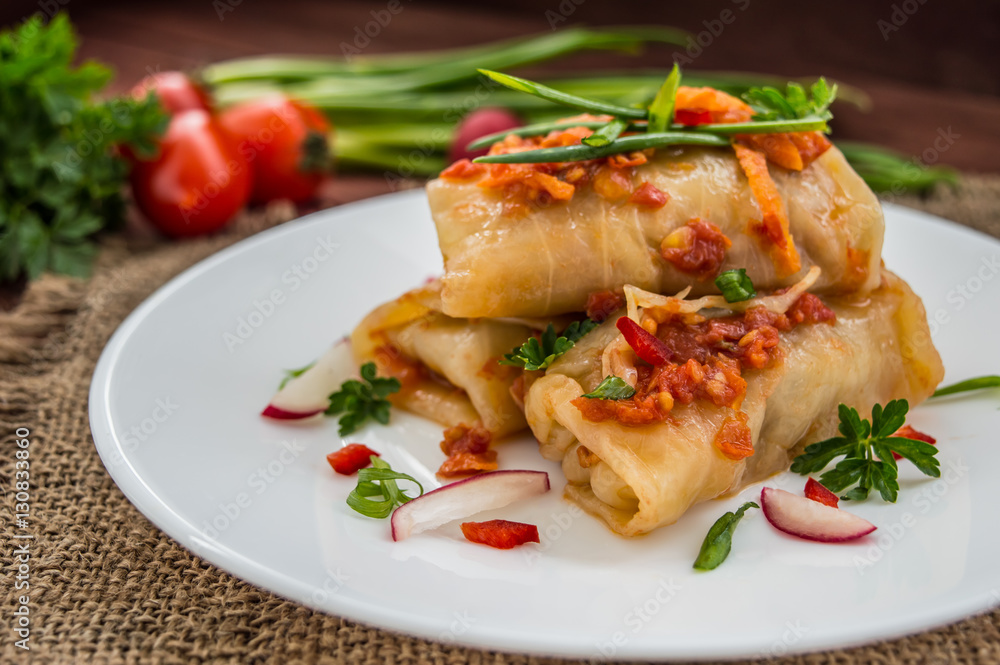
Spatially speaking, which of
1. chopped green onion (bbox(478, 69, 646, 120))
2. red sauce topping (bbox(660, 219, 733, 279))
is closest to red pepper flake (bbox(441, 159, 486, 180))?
chopped green onion (bbox(478, 69, 646, 120))

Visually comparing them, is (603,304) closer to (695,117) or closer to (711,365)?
(711,365)

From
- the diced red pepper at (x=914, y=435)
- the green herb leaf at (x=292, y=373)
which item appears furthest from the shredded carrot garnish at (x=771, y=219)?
the green herb leaf at (x=292, y=373)

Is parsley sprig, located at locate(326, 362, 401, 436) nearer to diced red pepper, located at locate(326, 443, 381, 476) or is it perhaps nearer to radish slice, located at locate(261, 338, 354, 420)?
radish slice, located at locate(261, 338, 354, 420)

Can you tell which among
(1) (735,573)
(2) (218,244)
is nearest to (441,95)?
(2) (218,244)

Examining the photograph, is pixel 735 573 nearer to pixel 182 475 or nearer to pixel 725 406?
pixel 725 406

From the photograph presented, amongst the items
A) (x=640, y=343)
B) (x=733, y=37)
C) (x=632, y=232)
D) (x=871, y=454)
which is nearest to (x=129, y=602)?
(x=640, y=343)

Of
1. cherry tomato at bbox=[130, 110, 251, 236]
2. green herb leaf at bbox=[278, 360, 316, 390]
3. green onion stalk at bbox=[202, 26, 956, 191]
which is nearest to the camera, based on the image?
green herb leaf at bbox=[278, 360, 316, 390]
